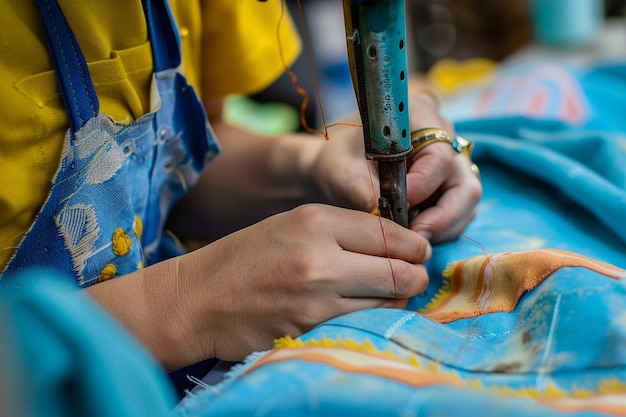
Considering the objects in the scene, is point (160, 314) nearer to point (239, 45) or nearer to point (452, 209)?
point (452, 209)

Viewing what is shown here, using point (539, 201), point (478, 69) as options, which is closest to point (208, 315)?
point (539, 201)

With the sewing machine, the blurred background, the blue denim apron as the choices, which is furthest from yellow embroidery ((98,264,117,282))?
the blurred background

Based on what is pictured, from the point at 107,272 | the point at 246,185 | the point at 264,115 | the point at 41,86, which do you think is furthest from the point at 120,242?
the point at 264,115

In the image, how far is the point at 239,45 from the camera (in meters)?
0.77

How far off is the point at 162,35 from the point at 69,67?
0.11 m

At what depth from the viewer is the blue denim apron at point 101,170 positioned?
A: 471 mm

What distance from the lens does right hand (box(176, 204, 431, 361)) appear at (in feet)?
1.37

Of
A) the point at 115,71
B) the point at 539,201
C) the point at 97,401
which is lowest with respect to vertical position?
the point at 539,201

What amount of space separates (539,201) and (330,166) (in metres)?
0.26

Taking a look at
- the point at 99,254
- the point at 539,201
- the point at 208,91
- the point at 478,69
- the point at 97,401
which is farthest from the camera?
the point at 478,69

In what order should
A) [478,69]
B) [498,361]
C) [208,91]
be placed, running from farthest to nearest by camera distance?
1. [478,69]
2. [208,91]
3. [498,361]

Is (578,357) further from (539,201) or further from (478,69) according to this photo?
(478,69)

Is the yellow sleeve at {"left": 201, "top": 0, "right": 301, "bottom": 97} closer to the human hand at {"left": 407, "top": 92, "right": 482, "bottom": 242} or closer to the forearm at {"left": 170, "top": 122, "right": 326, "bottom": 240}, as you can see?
the forearm at {"left": 170, "top": 122, "right": 326, "bottom": 240}

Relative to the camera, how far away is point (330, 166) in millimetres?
598
